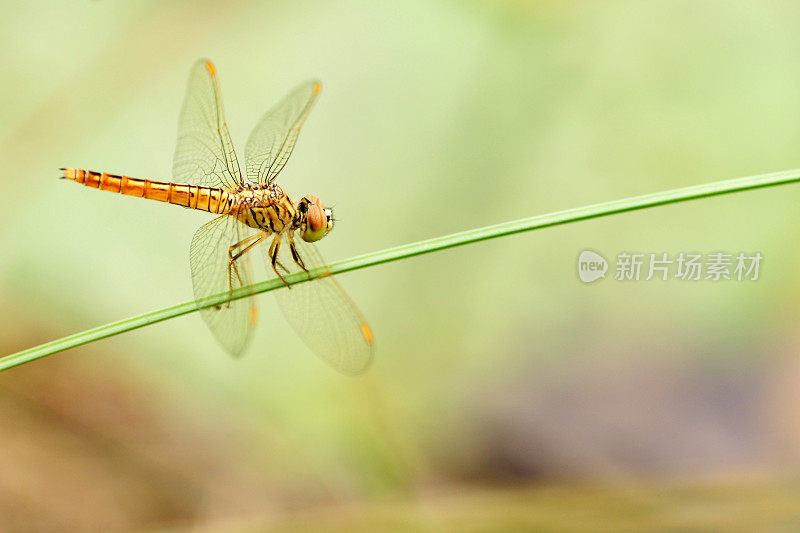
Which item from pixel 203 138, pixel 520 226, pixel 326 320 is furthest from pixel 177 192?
pixel 520 226

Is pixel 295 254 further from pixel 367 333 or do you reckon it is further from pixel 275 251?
pixel 367 333

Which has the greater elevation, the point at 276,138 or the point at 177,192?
the point at 276,138

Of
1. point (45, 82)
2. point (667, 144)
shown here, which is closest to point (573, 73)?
point (667, 144)

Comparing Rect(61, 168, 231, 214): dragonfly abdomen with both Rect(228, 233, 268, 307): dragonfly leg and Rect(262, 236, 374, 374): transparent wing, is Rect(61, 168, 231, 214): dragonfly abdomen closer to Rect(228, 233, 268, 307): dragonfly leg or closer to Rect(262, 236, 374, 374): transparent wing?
Rect(228, 233, 268, 307): dragonfly leg

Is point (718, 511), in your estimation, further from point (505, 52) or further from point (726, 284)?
point (505, 52)

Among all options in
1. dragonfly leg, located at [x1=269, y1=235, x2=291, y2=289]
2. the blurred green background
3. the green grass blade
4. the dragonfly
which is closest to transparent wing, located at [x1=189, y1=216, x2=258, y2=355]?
the dragonfly
